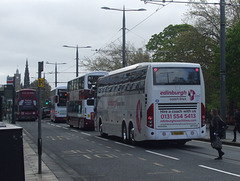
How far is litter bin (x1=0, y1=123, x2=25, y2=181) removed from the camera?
8.09 metres

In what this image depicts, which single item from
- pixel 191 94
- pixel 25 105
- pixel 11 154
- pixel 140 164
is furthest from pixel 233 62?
pixel 11 154

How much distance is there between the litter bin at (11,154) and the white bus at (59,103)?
41.4 meters

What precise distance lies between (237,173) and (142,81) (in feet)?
26.1

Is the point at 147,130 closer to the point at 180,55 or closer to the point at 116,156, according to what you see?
the point at 116,156

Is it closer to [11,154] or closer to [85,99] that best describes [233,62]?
[85,99]

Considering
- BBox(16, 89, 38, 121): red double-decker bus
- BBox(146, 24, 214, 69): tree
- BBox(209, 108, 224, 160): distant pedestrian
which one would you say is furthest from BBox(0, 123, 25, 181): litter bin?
BBox(16, 89, 38, 121): red double-decker bus

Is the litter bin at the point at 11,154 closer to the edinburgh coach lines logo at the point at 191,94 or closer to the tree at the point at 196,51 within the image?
the edinburgh coach lines logo at the point at 191,94

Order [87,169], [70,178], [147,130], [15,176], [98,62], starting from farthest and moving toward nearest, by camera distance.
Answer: [98,62] → [147,130] → [87,169] → [70,178] → [15,176]

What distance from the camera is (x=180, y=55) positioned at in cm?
4656

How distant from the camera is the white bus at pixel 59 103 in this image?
49750 mm

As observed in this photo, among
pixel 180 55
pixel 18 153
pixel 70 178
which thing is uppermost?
pixel 180 55

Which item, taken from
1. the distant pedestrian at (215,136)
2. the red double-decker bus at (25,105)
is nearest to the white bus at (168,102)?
the distant pedestrian at (215,136)

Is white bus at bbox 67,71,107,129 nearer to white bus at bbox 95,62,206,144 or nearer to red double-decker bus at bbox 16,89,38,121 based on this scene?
white bus at bbox 95,62,206,144

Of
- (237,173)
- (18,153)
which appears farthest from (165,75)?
(18,153)
